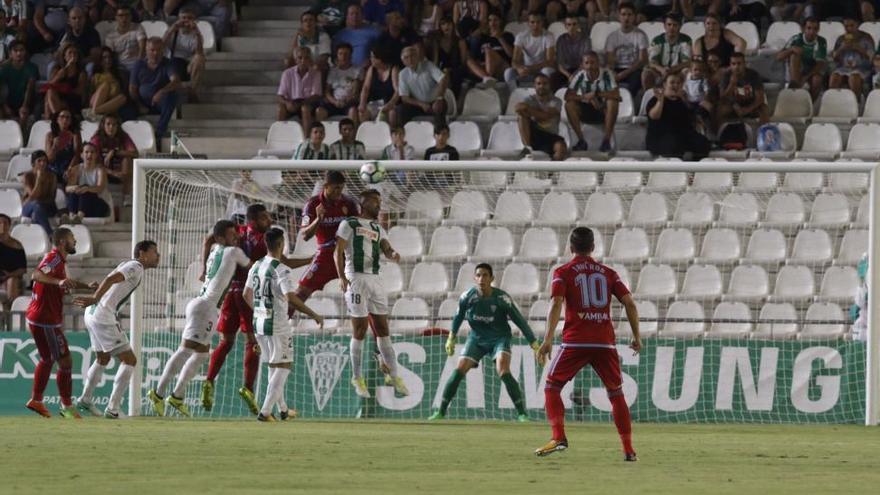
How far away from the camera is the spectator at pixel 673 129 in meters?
21.5

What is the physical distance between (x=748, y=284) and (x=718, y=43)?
16.0 feet

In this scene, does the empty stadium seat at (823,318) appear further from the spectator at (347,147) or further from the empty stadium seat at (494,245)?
the spectator at (347,147)

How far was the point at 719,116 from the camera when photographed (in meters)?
22.3

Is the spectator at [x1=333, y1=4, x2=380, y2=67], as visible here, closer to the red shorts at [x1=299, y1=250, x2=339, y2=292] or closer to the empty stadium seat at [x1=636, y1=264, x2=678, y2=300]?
the empty stadium seat at [x1=636, y1=264, x2=678, y2=300]

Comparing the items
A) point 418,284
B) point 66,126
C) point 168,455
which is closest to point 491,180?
point 418,284

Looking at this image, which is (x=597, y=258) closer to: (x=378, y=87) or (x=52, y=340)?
(x=378, y=87)

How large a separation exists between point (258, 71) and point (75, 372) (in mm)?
7413

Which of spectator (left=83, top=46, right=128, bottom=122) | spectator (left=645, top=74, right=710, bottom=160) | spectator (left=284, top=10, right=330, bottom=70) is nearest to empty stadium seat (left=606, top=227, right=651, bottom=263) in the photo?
spectator (left=645, top=74, right=710, bottom=160)

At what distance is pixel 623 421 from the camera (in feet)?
39.2

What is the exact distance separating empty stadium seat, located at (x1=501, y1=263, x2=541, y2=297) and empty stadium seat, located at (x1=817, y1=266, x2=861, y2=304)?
3443mm

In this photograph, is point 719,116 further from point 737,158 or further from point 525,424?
point 525,424

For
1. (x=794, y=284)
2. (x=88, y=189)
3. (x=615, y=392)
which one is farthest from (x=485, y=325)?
(x=88, y=189)

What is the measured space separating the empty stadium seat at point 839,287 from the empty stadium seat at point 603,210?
102 inches

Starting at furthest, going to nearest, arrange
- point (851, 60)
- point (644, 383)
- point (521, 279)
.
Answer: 1. point (851, 60)
2. point (521, 279)
3. point (644, 383)
